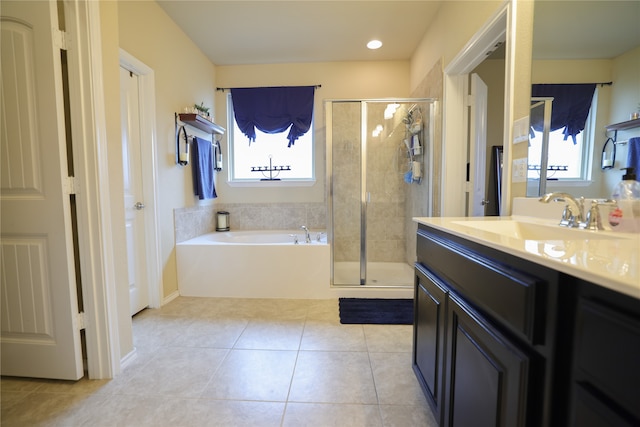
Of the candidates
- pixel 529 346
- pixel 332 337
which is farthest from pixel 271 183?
pixel 529 346

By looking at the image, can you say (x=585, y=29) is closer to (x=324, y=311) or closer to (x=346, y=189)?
(x=346, y=189)

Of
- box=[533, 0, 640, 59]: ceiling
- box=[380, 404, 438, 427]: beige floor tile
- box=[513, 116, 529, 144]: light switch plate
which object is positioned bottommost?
box=[380, 404, 438, 427]: beige floor tile

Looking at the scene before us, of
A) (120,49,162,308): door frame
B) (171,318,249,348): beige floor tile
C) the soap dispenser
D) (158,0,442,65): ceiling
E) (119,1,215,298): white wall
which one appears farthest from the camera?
(158,0,442,65): ceiling

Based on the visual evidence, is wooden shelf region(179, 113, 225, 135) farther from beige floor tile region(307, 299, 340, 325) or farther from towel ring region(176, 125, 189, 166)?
beige floor tile region(307, 299, 340, 325)

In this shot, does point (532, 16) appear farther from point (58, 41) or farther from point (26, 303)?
point (26, 303)

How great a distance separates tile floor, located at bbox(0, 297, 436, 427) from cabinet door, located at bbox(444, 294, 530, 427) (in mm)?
489

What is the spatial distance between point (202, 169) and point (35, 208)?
173cm

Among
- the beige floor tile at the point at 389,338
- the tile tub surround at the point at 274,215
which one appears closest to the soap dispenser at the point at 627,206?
the beige floor tile at the point at 389,338

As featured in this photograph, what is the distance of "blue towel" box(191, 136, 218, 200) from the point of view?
3.00 meters

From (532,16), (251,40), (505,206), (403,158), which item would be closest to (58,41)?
(251,40)

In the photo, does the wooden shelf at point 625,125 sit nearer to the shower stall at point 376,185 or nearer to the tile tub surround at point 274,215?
the shower stall at point 376,185

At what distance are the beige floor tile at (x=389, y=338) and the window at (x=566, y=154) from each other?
1.28 m

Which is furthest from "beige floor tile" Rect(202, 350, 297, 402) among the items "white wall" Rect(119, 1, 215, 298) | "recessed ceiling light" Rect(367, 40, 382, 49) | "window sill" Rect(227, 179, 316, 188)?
"recessed ceiling light" Rect(367, 40, 382, 49)

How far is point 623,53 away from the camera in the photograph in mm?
1000
